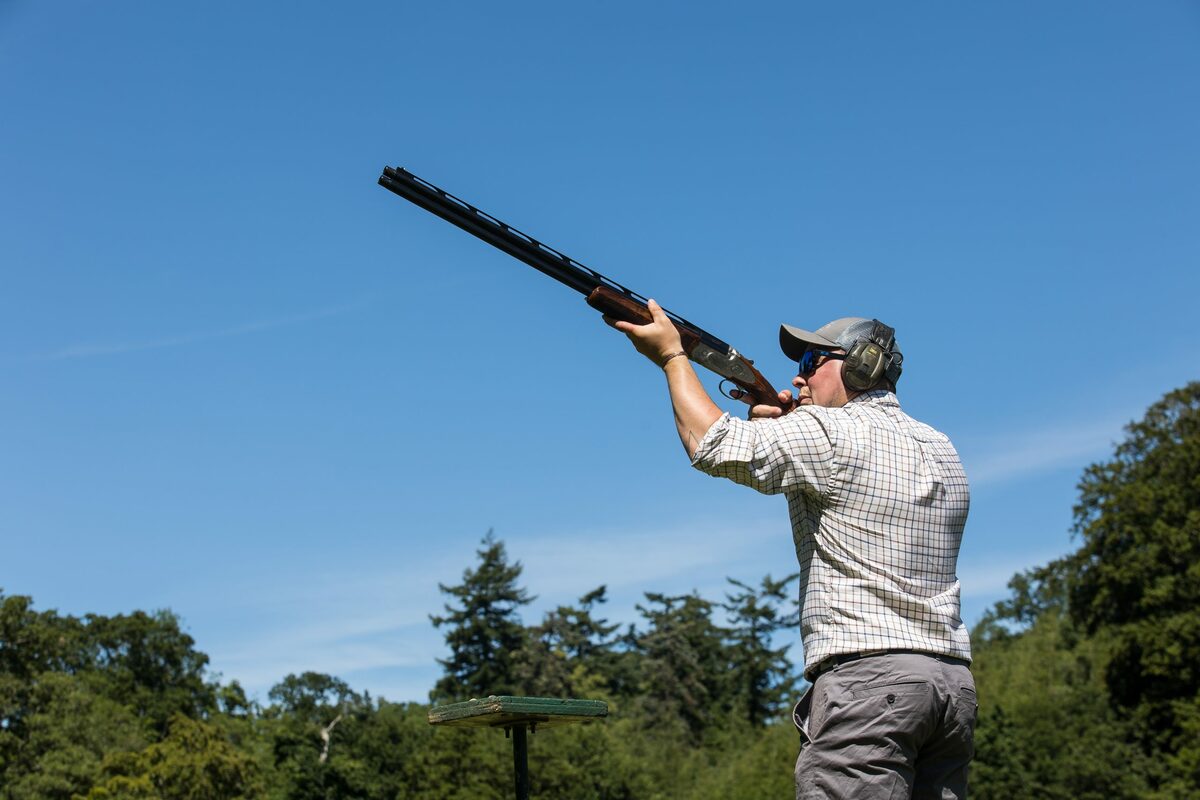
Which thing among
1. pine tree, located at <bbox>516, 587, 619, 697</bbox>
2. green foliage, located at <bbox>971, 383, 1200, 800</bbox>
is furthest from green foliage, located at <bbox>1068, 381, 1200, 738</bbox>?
pine tree, located at <bbox>516, 587, 619, 697</bbox>

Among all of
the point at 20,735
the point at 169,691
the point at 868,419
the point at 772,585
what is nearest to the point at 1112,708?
the point at 772,585

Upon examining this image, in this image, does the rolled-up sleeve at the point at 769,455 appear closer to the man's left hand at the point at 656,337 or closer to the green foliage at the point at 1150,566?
the man's left hand at the point at 656,337

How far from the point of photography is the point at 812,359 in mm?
5672

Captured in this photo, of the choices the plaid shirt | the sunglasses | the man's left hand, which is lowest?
the plaid shirt

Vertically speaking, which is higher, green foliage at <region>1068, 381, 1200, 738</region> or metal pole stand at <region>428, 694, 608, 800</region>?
green foliage at <region>1068, 381, 1200, 738</region>

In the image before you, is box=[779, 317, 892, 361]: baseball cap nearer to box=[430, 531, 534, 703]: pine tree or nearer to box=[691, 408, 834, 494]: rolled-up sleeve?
box=[691, 408, 834, 494]: rolled-up sleeve

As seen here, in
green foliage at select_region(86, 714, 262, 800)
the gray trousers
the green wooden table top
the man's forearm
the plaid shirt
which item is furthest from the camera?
green foliage at select_region(86, 714, 262, 800)

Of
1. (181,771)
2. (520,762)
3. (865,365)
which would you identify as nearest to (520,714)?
(520,762)

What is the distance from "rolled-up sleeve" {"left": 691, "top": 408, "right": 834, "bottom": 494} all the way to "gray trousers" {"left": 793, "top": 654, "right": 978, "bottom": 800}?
73cm

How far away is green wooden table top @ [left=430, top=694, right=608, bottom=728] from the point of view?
240 inches

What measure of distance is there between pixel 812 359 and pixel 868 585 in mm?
1196

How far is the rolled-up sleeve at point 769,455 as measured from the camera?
4.93 meters

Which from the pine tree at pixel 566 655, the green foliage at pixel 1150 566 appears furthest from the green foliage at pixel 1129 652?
the pine tree at pixel 566 655

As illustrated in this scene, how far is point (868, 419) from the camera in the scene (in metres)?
5.16
